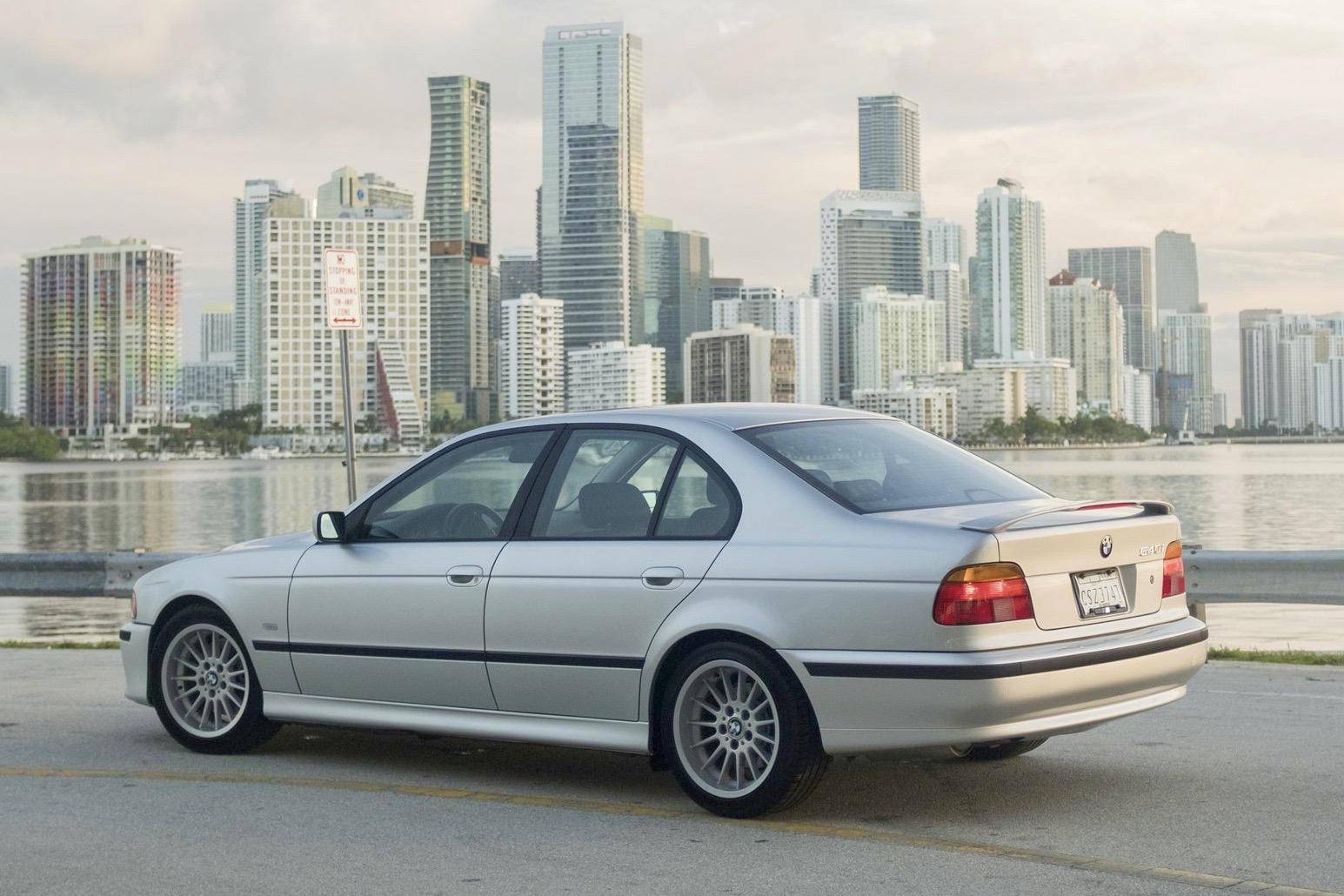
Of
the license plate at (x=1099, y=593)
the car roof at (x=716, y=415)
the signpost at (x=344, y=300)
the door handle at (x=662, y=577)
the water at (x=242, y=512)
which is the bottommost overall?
the water at (x=242, y=512)

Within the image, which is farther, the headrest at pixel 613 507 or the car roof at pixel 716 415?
the car roof at pixel 716 415

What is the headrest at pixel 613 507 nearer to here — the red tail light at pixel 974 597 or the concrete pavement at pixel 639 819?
the concrete pavement at pixel 639 819

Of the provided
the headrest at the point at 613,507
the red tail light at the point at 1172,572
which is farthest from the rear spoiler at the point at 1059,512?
the headrest at the point at 613,507

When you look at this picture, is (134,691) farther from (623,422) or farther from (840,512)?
(840,512)

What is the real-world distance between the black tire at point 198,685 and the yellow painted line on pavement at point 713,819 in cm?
37

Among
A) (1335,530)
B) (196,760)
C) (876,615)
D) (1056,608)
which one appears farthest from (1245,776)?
(1335,530)

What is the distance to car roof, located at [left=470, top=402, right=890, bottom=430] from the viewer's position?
676 centimetres

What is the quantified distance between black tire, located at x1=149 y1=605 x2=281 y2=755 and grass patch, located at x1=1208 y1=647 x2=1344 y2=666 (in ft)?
20.3

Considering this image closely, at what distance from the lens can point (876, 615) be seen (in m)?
5.90

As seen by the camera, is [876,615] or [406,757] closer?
[876,615]

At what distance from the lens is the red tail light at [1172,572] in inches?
261

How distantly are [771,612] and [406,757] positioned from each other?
2.39 metres

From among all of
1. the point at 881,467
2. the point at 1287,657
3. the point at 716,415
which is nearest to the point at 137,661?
the point at 716,415

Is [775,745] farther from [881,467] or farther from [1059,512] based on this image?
[1059,512]
